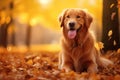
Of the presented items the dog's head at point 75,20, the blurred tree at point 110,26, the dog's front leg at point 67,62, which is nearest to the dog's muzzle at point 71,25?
the dog's head at point 75,20

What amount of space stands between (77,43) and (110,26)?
286 cm

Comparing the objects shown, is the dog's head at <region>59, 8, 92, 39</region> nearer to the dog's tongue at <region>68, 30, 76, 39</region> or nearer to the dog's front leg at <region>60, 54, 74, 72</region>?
the dog's tongue at <region>68, 30, 76, 39</region>

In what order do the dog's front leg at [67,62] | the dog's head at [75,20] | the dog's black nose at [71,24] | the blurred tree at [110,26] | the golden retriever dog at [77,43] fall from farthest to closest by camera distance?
the blurred tree at [110,26], the dog's front leg at [67,62], the golden retriever dog at [77,43], the dog's head at [75,20], the dog's black nose at [71,24]

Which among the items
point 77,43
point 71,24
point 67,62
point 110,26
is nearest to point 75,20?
point 71,24

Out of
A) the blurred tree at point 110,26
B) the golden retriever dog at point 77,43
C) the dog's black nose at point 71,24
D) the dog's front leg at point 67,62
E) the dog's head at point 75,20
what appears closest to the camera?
the dog's black nose at point 71,24

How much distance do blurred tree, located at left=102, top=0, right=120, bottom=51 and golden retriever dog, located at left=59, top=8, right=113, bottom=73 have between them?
2.38 metres

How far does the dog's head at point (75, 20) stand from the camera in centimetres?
838

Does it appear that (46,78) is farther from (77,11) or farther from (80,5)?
(80,5)

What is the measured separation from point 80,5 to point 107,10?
1517 centimetres

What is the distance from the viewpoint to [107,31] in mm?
11336

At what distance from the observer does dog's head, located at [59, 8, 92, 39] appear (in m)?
8.38

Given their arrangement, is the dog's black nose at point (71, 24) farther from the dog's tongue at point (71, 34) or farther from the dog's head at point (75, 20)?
the dog's tongue at point (71, 34)

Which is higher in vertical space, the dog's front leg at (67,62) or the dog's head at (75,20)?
the dog's head at (75,20)

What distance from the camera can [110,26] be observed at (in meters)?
11.3
